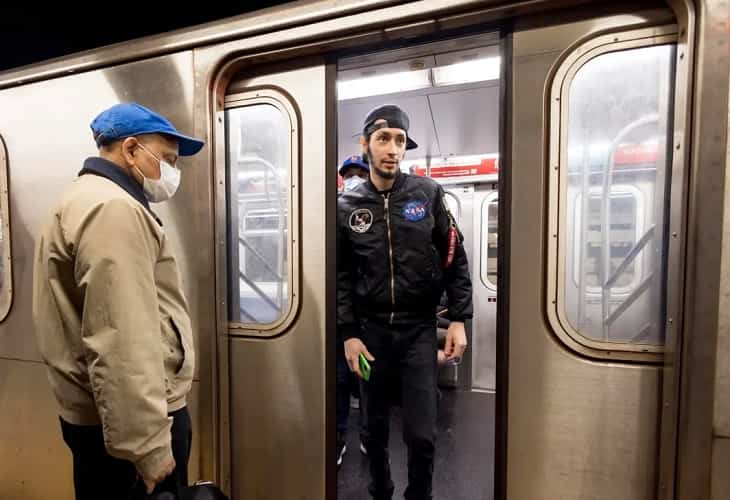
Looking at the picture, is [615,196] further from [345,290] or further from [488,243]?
[488,243]

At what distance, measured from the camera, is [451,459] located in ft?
8.61

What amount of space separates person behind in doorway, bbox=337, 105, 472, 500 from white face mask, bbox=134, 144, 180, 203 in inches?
32.0

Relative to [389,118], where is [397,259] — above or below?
below

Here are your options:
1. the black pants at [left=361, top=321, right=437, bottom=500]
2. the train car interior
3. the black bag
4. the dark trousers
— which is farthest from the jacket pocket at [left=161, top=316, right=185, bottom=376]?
the dark trousers

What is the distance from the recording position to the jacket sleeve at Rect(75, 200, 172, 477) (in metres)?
0.99

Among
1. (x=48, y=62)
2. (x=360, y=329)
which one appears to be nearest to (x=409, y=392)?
(x=360, y=329)

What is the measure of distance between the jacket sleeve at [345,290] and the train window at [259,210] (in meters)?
0.31

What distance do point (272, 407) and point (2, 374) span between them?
5.42ft

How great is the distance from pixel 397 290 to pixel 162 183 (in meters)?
1.10

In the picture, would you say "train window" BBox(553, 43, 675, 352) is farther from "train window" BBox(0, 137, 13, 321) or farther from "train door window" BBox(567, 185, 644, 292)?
"train window" BBox(0, 137, 13, 321)

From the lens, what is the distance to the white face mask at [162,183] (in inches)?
50.3

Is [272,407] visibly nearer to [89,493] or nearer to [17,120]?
[89,493]

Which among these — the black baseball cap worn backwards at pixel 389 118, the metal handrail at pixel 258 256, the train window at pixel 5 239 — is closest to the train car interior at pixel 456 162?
the black baseball cap worn backwards at pixel 389 118

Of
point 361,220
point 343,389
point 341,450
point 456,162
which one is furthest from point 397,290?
point 456,162
